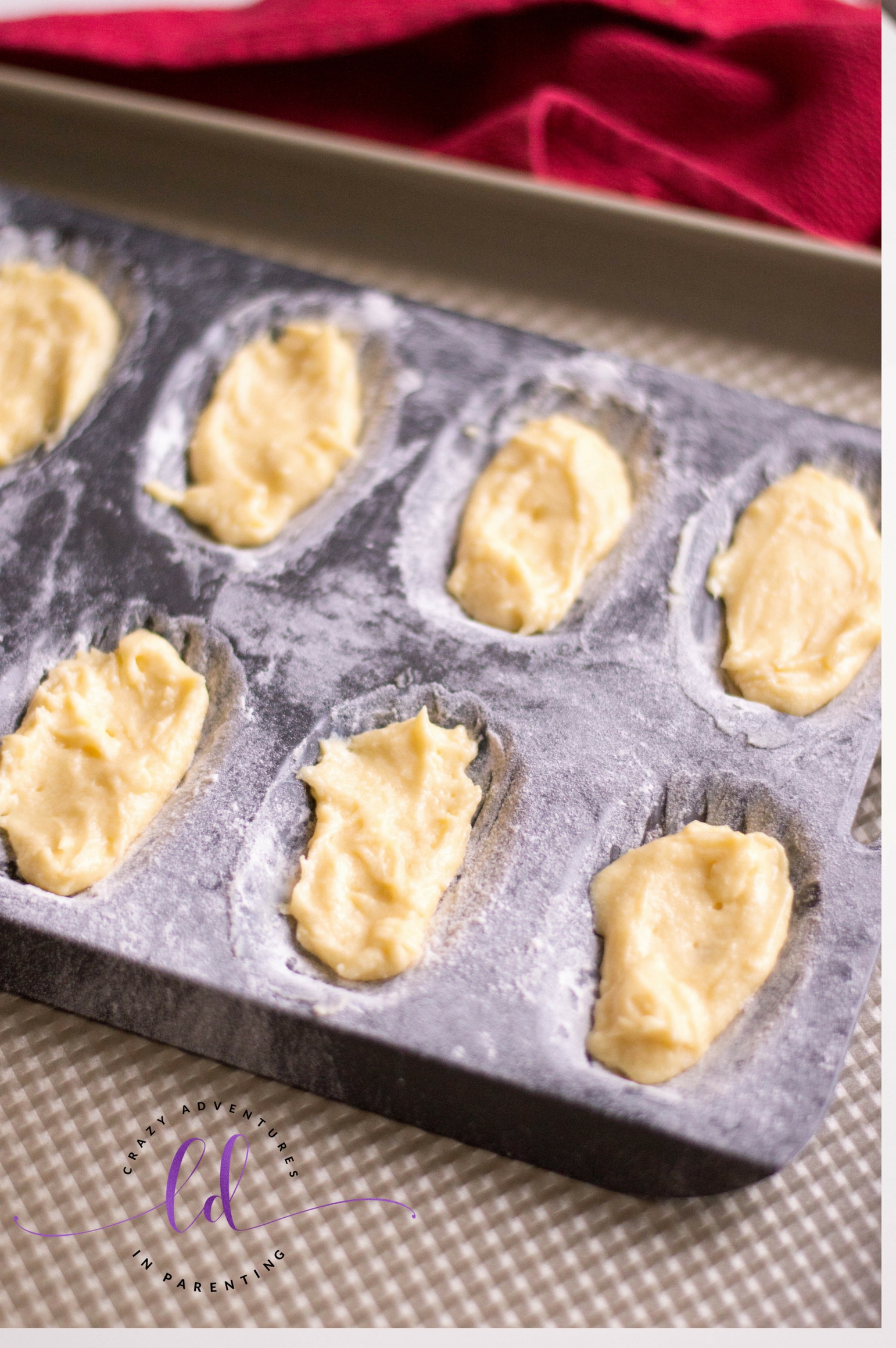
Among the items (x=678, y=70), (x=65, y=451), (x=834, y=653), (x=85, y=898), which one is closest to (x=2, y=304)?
(x=65, y=451)

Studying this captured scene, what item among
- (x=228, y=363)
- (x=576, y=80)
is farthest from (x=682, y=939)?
(x=576, y=80)

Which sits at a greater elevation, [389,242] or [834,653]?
[389,242]

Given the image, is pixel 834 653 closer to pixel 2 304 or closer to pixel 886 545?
pixel 886 545

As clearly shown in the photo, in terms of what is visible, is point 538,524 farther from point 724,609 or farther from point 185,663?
point 185,663

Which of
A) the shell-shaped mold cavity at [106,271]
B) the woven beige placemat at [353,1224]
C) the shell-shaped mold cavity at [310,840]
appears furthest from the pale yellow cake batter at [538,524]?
the woven beige placemat at [353,1224]

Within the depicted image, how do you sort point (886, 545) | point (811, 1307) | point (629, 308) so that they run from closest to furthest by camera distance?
point (811, 1307) → point (886, 545) → point (629, 308)

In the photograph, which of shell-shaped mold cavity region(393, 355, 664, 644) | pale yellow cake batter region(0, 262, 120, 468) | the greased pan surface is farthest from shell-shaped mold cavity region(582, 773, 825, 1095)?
pale yellow cake batter region(0, 262, 120, 468)
